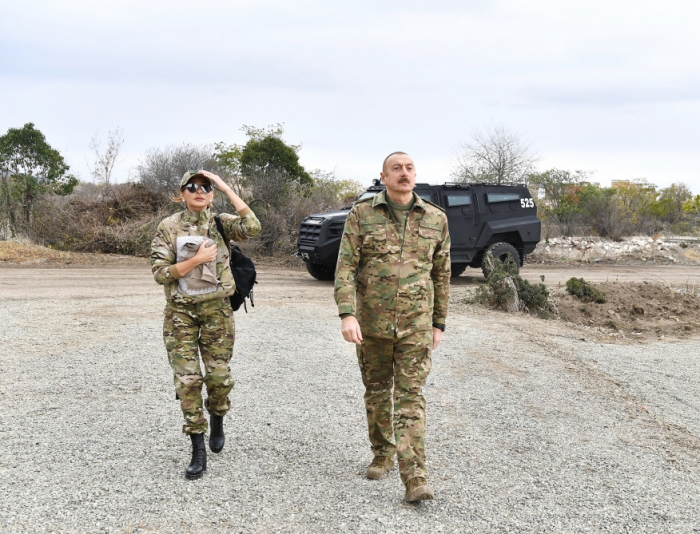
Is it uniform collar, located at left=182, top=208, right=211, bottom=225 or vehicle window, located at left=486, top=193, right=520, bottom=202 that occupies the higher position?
vehicle window, located at left=486, top=193, right=520, bottom=202

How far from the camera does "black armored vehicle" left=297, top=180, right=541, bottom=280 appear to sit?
13359 millimetres

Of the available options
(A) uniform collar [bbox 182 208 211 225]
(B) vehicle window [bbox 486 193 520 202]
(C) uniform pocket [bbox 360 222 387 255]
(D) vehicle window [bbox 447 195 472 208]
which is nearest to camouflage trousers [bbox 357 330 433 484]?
(C) uniform pocket [bbox 360 222 387 255]

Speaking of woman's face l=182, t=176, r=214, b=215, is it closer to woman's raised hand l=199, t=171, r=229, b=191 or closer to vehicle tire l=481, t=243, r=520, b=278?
woman's raised hand l=199, t=171, r=229, b=191

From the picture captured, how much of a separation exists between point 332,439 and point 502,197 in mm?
10613

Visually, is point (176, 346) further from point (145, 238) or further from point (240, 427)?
point (145, 238)

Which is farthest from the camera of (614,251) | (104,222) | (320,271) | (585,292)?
(614,251)

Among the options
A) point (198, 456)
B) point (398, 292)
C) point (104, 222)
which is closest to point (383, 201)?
point (398, 292)

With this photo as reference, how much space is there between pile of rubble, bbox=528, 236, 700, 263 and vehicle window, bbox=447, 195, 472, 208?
8418mm

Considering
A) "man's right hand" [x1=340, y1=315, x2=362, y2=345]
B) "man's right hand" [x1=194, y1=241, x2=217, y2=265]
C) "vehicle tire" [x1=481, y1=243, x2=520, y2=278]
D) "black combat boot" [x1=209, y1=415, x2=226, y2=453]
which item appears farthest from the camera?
"vehicle tire" [x1=481, y1=243, x2=520, y2=278]

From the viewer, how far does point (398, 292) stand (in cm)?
371

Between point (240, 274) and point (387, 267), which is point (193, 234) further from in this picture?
point (387, 267)

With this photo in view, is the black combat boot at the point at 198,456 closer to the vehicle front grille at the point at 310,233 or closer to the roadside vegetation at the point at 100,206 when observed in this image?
the vehicle front grille at the point at 310,233

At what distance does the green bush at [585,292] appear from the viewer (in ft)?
42.2

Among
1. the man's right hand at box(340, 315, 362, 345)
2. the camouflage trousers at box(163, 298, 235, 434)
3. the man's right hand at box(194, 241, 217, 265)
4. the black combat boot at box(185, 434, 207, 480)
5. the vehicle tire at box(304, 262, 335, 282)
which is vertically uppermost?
the man's right hand at box(194, 241, 217, 265)
